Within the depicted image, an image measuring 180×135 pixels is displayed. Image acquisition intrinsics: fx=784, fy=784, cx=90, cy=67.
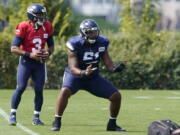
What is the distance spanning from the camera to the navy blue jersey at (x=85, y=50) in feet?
35.7

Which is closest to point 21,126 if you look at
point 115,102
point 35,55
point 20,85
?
point 20,85

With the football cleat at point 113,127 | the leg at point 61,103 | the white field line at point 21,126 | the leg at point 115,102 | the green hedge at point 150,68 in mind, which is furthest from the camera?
the green hedge at point 150,68

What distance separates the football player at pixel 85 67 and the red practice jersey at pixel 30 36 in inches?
36.4

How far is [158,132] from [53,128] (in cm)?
195

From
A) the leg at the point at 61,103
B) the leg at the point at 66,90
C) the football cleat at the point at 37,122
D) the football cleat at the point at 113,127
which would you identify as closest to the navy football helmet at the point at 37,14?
the leg at the point at 66,90

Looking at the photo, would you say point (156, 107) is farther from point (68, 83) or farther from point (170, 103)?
point (68, 83)

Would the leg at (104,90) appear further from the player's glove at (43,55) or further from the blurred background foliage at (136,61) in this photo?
the blurred background foliage at (136,61)

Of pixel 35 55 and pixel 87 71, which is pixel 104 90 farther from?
pixel 35 55

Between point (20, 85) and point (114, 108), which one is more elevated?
point (20, 85)

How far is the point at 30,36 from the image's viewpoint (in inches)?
461

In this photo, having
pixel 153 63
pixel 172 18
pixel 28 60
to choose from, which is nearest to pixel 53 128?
pixel 28 60

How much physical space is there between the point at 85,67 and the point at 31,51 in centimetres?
112

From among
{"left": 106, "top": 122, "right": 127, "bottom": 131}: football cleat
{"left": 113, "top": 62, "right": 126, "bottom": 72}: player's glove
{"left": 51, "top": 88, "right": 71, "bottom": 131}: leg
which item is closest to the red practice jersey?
{"left": 51, "top": 88, "right": 71, "bottom": 131}: leg

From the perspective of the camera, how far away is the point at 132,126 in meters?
11.8
